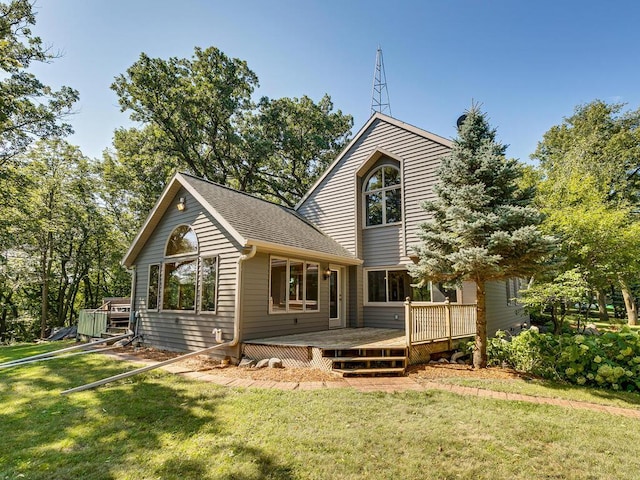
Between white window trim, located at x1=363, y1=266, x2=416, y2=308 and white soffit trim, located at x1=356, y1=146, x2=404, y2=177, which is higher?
white soffit trim, located at x1=356, y1=146, x2=404, y2=177

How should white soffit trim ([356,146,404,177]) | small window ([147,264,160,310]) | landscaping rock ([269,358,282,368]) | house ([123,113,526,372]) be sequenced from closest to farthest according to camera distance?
landscaping rock ([269,358,282,368]) → house ([123,113,526,372]) → small window ([147,264,160,310]) → white soffit trim ([356,146,404,177])

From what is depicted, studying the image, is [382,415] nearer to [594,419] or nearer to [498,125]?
[594,419]

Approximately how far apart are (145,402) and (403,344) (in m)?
4.97

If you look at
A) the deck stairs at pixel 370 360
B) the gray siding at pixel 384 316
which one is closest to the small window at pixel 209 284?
the deck stairs at pixel 370 360

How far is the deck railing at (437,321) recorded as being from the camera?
7.42 metres

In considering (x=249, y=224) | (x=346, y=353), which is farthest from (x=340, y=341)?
(x=249, y=224)

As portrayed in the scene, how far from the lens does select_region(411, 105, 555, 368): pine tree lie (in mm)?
6586

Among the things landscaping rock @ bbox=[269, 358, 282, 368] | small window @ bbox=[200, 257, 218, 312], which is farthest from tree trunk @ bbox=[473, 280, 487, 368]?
small window @ bbox=[200, 257, 218, 312]

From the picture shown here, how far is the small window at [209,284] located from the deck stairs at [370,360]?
10.8 feet

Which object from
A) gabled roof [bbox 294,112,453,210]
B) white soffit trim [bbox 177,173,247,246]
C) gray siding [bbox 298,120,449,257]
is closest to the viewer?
white soffit trim [bbox 177,173,247,246]

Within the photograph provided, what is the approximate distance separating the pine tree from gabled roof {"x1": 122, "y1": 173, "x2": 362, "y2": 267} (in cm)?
336

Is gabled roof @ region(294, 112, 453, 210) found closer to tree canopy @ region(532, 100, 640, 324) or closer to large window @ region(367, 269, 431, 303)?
tree canopy @ region(532, 100, 640, 324)

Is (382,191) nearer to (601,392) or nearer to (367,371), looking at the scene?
(367,371)

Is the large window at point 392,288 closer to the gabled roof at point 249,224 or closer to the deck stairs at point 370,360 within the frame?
the gabled roof at point 249,224
